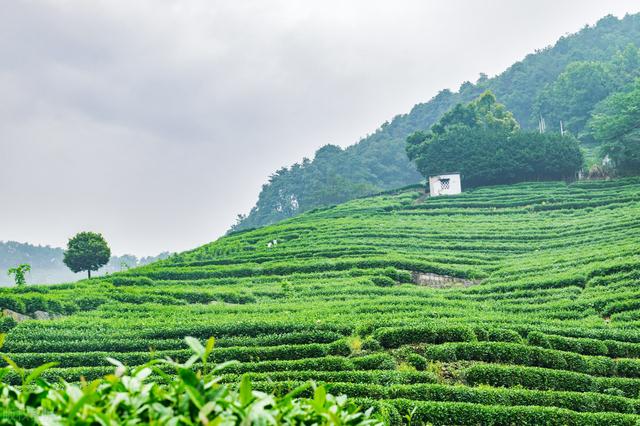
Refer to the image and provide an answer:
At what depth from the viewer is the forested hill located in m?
70.1

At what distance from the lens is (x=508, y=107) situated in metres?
92.4

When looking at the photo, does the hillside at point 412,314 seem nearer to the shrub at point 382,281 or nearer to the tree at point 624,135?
the shrub at point 382,281

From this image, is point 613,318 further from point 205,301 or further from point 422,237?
point 422,237

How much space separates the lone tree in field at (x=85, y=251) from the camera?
36875 millimetres

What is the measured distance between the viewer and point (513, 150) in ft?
167

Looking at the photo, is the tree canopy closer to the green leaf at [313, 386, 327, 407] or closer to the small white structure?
the small white structure

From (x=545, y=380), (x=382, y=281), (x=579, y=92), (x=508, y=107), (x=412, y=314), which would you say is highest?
(x=508, y=107)

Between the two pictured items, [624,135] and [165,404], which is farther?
[624,135]

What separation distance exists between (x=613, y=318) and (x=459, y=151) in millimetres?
37989

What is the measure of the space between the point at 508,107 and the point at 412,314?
270ft

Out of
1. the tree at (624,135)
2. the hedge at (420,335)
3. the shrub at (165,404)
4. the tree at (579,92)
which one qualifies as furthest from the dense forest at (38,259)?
Result: the shrub at (165,404)

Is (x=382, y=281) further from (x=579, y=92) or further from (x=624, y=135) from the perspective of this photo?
(x=579, y=92)

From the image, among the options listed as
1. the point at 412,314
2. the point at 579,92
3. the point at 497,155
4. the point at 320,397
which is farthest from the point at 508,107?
the point at 320,397

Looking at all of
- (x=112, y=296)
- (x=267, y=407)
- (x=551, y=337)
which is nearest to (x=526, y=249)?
(x=551, y=337)
